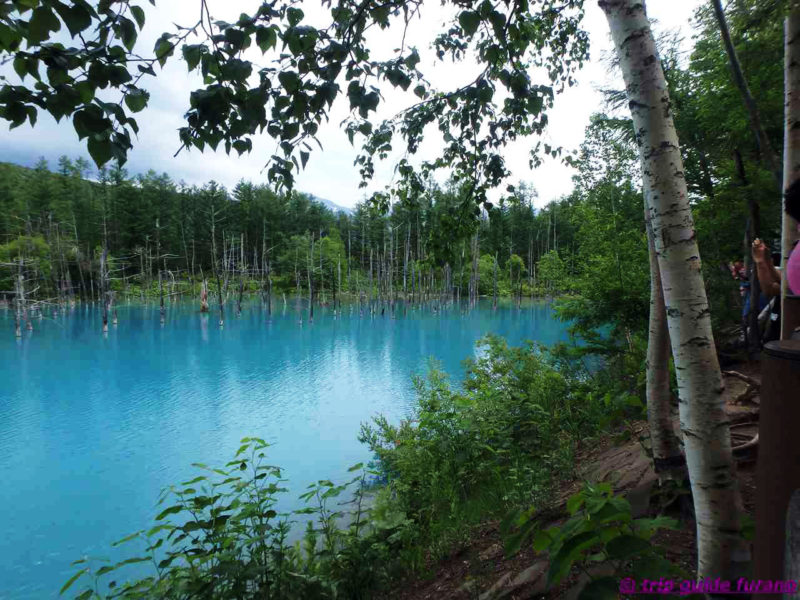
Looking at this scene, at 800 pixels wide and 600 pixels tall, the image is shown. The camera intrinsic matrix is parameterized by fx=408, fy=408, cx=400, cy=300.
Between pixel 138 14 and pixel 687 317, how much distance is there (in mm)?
2342

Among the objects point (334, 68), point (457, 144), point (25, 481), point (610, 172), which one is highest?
point (610, 172)

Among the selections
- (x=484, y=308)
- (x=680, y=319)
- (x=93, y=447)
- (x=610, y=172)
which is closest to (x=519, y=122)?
(x=680, y=319)

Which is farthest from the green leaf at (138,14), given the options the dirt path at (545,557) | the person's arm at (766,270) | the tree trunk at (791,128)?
the person's arm at (766,270)

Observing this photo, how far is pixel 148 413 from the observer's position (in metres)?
14.2

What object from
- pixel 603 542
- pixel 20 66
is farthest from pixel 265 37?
pixel 603 542

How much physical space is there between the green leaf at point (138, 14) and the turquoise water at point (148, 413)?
7.81 metres

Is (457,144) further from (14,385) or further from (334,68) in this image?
(14,385)

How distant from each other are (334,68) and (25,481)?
41.5 feet

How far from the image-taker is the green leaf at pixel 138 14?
1.46 metres

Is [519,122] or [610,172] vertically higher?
[610,172]

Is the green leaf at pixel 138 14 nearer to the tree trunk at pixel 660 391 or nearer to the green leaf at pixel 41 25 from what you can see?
the green leaf at pixel 41 25

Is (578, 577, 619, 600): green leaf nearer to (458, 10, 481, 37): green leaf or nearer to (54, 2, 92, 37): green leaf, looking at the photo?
(458, 10, 481, 37): green leaf

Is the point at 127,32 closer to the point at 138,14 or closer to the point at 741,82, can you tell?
the point at 138,14

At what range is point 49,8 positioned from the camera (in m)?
1.15
